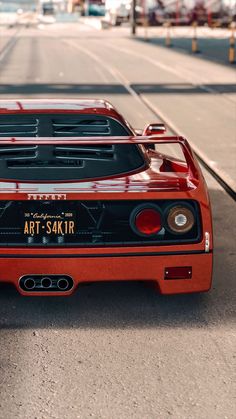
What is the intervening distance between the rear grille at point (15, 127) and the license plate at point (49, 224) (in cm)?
130

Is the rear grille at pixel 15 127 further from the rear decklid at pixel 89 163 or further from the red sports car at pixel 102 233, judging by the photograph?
the red sports car at pixel 102 233

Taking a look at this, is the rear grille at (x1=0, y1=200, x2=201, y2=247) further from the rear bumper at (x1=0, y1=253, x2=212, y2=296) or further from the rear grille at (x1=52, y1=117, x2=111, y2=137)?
the rear grille at (x1=52, y1=117, x2=111, y2=137)

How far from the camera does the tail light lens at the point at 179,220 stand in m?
5.47

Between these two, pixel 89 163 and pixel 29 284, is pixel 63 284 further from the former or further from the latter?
pixel 89 163

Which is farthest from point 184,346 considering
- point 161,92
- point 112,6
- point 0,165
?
point 112,6

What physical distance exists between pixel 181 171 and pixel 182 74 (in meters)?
23.9

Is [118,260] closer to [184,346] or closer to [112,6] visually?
[184,346]

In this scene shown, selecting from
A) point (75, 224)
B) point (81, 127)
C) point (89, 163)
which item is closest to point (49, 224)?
point (75, 224)

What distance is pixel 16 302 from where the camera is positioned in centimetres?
590

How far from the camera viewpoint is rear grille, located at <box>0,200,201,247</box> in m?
5.41

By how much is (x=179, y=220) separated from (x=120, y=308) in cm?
77

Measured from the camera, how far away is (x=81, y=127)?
22.2 feet

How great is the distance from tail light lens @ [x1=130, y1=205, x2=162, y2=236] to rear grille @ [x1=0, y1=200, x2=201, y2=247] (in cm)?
3

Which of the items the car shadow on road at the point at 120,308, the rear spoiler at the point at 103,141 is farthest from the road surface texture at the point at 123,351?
the rear spoiler at the point at 103,141
